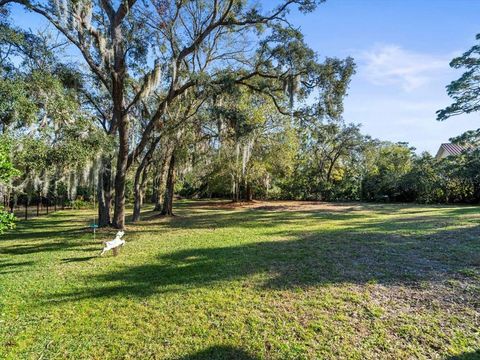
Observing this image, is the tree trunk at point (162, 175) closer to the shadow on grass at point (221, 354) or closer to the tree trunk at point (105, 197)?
the tree trunk at point (105, 197)

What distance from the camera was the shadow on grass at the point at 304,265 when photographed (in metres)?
4.06

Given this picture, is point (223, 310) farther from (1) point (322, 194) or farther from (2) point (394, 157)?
(2) point (394, 157)

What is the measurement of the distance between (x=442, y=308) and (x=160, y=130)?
9.93m

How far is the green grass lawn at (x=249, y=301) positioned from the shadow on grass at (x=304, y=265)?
0.07 ft

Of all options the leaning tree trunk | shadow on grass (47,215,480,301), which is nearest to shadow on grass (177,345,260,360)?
shadow on grass (47,215,480,301)

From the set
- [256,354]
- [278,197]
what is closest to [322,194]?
[278,197]

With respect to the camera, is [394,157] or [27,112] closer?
[27,112]

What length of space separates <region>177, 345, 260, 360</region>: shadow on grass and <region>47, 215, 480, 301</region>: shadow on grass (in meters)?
1.40

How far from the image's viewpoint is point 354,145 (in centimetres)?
2119

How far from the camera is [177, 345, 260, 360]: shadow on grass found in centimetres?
251

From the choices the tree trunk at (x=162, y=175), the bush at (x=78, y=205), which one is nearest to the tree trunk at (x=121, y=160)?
the tree trunk at (x=162, y=175)

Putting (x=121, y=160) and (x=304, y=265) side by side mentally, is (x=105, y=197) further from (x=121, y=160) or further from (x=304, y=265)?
(x=304, y=265)

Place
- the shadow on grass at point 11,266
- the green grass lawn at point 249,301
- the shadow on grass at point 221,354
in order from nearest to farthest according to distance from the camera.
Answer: the shadow on grass at point 221,354 → the green grass lawn at point 249,301 → the shadow on grass at point 11,266

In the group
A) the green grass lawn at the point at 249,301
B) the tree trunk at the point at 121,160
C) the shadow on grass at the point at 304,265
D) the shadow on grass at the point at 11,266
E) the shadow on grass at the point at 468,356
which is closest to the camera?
the shadow on grass at the point at 468,356
